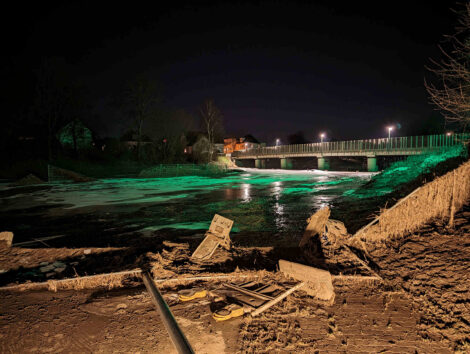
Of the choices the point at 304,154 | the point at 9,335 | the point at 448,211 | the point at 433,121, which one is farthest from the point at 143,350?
the point at 433,121

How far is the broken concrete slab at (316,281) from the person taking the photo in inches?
158

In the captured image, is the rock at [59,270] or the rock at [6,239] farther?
the rock at [6,239]

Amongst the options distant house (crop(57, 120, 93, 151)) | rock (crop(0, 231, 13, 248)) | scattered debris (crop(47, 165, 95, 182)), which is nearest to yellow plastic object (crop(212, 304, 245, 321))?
rock (crop(0, 231, 13, 248))

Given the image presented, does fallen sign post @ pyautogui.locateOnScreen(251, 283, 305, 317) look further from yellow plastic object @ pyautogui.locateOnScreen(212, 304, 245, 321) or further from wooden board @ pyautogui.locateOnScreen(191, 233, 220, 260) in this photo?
wooden board @ pyautogui.locateOnScreen(191, 233, 220, 260)

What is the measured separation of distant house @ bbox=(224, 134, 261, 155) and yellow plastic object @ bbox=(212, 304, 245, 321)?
10506 cm

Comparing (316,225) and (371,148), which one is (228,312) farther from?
(371,148)

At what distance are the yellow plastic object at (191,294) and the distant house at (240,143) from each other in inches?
4114

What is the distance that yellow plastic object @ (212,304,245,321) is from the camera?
3.44 metres

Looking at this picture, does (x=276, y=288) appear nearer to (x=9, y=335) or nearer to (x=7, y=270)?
(x=9, y=335)

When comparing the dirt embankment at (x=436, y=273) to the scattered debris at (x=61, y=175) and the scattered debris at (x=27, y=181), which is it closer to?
the scattered debris at (x=61, y=175)

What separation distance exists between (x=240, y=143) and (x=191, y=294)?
107 meters

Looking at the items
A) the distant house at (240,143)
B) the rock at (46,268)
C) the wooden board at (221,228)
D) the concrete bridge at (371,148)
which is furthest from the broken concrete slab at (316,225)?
the distant house at (240,143)

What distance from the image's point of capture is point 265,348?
2.98m

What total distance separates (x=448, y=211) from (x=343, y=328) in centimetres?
546
